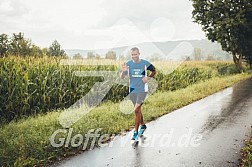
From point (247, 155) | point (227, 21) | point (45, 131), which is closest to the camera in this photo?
point (247, 155)

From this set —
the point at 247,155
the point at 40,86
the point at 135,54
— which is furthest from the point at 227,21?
the point at 247,155

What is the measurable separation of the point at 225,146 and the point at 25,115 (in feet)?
18.6

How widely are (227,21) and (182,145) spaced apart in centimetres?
2632

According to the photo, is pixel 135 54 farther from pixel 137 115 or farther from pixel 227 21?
pixel 227 21

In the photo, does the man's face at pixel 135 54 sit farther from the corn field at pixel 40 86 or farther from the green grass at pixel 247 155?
the corn field at pixel 40 86

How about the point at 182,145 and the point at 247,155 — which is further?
the point at 182,145

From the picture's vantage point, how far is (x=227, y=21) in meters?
28.8

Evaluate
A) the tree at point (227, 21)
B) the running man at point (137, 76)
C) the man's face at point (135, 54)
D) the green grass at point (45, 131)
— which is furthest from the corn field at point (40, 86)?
the tree at point (227, 21)

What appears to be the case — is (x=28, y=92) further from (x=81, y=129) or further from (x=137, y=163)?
(x=137, y=163)

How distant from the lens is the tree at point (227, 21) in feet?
95.8

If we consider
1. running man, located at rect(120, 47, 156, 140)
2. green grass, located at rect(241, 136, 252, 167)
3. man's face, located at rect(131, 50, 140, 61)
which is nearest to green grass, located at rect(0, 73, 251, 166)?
running man, located at rect(120, 47, 156, 140)

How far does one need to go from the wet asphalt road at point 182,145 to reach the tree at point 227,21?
23.2 meters

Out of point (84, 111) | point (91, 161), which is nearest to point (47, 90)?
point (84, 111)

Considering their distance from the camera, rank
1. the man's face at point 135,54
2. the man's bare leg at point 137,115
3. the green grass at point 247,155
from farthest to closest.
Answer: the man's bare leg at point 137,115 → the man's face at point 135,54 → the green grass at point 247,155
